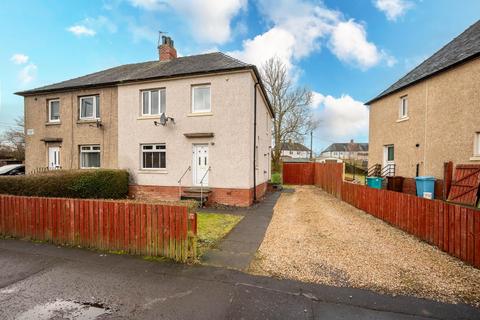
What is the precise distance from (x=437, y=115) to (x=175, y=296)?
47.2 feet

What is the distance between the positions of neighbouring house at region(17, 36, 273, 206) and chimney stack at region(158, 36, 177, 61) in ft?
0.20

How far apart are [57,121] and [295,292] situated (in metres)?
17.4

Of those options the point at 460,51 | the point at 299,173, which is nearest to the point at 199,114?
the point at 460,51

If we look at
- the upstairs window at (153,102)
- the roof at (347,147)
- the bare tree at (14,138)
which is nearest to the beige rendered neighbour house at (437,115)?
the upstairs window at (153,102)

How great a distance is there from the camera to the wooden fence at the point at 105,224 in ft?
16.6

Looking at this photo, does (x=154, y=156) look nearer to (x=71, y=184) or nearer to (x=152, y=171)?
(x=152, y=171)

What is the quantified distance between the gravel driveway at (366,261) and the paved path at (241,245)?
243mm

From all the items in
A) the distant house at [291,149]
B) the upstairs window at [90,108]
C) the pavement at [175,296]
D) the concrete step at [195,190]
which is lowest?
the pavement at [175,296]

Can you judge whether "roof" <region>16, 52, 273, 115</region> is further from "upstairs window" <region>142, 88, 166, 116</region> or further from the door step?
the door step

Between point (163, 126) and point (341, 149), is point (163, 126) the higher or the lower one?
the lower one

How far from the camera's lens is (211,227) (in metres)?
7.82

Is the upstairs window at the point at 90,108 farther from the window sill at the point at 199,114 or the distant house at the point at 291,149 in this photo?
the distant house at the point at 291,149

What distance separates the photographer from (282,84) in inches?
1232

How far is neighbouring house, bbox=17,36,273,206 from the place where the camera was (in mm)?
11602
